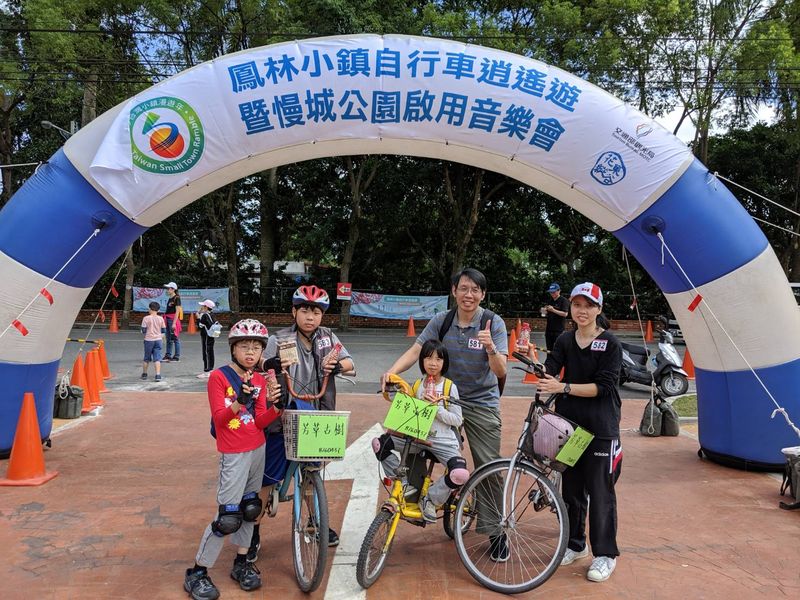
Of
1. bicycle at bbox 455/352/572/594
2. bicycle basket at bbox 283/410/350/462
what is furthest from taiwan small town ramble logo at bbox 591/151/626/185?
bicycle basket at bbox 283/410/350/462

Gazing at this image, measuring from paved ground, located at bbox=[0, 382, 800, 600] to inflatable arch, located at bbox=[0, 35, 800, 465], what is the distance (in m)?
1.05

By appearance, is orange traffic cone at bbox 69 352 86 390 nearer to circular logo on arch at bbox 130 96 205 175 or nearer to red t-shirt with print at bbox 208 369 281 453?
circular logo on arch at bbox 130 96 205 175

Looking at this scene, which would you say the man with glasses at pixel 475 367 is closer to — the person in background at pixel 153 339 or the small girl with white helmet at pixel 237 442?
the small girl with white helmet at pixel 237 442

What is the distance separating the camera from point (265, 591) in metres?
3.76

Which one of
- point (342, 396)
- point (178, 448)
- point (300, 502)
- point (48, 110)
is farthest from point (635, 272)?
point (48, 110)

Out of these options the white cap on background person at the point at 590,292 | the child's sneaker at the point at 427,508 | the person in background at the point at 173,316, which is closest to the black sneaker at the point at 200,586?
the child's sneaker at the point at 427,508

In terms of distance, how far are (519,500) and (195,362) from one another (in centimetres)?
1097

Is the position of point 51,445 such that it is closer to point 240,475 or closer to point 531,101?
point 240,475

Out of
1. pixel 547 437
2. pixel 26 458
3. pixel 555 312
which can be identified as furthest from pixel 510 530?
pixel 555 312

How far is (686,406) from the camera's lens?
9.63 m

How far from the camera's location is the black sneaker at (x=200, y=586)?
362 cm

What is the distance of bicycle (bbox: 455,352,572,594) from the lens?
145 inches

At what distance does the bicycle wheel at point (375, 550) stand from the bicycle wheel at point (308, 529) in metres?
0.24

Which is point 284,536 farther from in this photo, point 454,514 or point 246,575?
point 454,514
